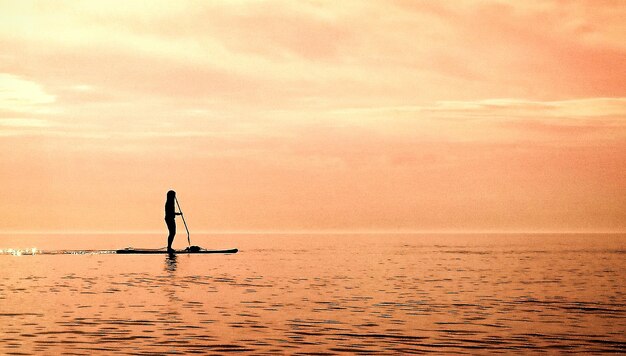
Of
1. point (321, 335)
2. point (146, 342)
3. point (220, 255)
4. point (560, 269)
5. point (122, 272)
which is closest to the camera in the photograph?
point (146, 342)

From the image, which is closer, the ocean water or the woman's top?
the ocean water

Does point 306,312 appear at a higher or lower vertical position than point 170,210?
lower

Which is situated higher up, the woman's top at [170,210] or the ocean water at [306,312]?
the woman's top at [170,210]

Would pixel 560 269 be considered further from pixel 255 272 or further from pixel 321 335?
pixel 321 335

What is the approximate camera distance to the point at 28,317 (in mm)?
25531

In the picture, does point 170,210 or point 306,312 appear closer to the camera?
point 306,312

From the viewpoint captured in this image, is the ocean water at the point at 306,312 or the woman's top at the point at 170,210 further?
the woman's top at the point at 170,210

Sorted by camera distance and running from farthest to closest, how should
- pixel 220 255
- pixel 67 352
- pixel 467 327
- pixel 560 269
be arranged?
pixel 220 255
pixel 560 269
pixel 467 327
pixel 67 352

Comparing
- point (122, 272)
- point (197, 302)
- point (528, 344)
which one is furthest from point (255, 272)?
point (528, 344)

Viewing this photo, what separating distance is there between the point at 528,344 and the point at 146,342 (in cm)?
918

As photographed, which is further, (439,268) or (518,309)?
(439,268)

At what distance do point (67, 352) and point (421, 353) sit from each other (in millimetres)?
7923

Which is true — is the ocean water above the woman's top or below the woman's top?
below

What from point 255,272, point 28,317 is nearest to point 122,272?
point 255,272
